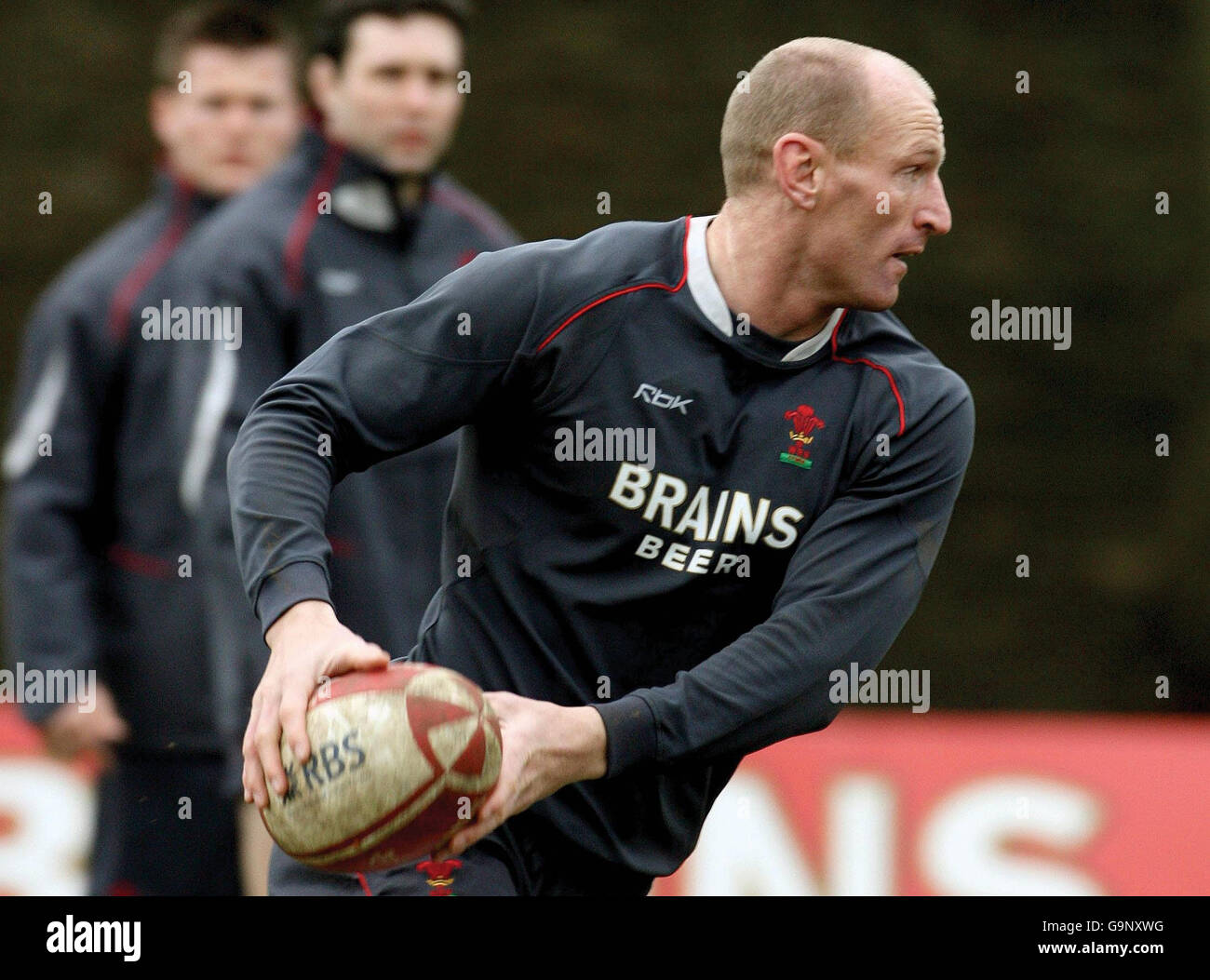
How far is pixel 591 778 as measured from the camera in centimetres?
411

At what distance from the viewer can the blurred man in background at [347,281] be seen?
245 inches

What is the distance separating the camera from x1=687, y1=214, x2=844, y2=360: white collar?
430 cm

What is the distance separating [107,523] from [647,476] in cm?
342

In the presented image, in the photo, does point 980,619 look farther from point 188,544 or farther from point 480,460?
point 480,460

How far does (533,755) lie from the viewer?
3.88 meters

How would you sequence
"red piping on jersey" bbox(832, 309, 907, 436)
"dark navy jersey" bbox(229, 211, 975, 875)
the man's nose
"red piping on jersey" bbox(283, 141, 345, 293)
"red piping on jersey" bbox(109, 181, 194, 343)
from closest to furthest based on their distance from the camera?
"dark navy jersey" bbox(229, 211, 975, 875)
the man's nose
"red piping on jersey" bbox(832, 309, 907, 436)
"red piping on jersey" bbox(283, 141, 345, 293)
"red piping on jersey" bbox(109, 181, 194, 343)

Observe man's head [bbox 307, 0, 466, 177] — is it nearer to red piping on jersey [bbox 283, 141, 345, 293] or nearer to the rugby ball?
red piping on jersey [bbox 283, 141, 345, 293]

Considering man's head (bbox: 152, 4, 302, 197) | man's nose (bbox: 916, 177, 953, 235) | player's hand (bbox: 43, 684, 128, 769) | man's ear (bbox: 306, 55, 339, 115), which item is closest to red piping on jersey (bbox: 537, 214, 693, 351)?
man's nose (bbox: 916, 177, 953, 235)

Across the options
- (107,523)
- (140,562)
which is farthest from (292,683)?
(107,523)

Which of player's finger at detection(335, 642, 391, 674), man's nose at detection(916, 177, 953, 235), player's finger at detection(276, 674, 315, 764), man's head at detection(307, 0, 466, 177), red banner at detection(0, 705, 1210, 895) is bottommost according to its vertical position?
red banner at detection(0, 705, 1210, 895)
